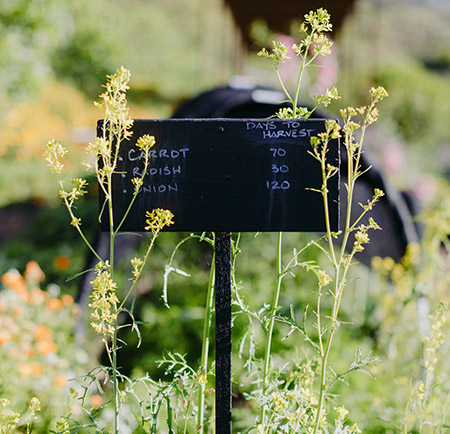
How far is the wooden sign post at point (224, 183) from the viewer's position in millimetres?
1585

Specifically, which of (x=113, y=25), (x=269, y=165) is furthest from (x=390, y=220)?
(x=113, y=25)

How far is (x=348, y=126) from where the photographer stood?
4.67 ft

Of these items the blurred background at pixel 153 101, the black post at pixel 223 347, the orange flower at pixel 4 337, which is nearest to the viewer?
the black post at pixel 223 347

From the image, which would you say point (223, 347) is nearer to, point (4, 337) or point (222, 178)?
point (222, 178)

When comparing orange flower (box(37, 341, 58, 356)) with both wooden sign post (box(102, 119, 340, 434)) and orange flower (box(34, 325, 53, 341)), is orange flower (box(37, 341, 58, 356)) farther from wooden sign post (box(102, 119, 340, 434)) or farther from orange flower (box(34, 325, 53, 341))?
wooden sign post (box(102, 119, 340, 434))

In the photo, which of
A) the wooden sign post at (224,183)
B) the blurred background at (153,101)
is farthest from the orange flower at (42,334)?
the wooden sign post at (224,183)

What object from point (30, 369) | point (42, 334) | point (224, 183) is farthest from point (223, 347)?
point (42, 334)

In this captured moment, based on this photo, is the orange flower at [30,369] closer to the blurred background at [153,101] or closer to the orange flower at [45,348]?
the orange flower at [45,348]

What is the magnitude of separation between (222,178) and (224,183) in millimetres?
15

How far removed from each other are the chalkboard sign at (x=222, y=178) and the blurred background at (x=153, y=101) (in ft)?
2.86

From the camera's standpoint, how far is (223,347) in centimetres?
159

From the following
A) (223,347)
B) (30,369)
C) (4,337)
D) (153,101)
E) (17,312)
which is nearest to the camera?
(223,347)

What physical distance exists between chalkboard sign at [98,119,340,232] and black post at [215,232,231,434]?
0.10m

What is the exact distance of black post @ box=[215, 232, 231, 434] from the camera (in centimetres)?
156
